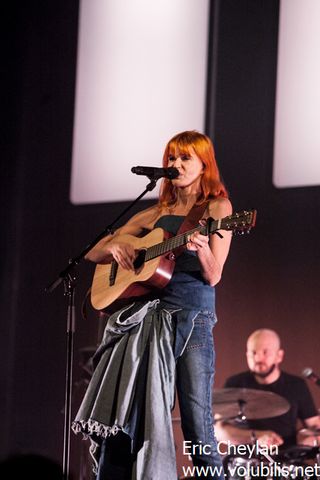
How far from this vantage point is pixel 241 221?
9.61 ft

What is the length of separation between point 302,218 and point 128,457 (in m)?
1.71

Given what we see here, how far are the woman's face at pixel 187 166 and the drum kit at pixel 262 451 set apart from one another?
1.33 m

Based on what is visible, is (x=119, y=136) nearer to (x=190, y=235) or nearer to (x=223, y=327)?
(x=223, y=327)

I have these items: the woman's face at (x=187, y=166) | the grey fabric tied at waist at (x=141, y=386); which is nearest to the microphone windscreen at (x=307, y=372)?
the grey fabric tied at waist at (x=141, y=386)

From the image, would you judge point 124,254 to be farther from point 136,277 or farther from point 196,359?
point 196,359

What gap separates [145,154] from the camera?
15.8ft

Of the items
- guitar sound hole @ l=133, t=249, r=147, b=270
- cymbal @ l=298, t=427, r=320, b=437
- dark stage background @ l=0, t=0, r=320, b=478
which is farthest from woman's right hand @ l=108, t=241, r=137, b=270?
cymbal @ l=298, t=427, r=320, b=437

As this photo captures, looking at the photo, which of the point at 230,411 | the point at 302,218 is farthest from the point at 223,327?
the point at 302,218

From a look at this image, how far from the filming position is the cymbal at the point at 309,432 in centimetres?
391

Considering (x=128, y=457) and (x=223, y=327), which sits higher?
(x=223, y=327)

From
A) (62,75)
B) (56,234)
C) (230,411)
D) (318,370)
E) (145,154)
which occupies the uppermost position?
(62,75)

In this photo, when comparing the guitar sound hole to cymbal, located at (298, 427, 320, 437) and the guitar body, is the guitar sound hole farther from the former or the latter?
cymbal, located at (298, 427, 320, 437)

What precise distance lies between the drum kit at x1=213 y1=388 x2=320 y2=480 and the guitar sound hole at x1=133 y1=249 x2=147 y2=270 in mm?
1122

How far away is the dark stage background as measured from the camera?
13.8ft
